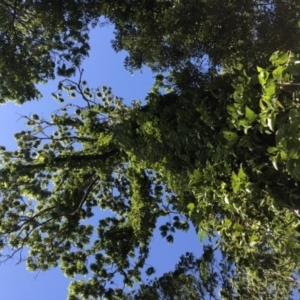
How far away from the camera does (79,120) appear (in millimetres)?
16031

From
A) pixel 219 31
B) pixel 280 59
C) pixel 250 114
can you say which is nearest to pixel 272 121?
pixel 250 114

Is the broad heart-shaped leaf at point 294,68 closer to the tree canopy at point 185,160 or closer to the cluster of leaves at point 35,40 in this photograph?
the tree canopy at point 185,160

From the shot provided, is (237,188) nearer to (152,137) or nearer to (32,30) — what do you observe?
(152,137)

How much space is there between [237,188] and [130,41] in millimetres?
8408

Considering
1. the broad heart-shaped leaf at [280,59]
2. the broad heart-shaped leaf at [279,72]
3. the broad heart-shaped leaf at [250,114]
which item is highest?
the broad heart-shaped leaf at [250,114]

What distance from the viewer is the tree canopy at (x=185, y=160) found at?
15.6 feet

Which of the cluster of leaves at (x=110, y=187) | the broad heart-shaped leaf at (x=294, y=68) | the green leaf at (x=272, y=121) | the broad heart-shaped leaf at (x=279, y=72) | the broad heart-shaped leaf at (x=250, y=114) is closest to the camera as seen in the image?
the broad heart-shaped leaf at (x=294, y=68)

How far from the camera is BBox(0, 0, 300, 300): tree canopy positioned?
4.76 metres

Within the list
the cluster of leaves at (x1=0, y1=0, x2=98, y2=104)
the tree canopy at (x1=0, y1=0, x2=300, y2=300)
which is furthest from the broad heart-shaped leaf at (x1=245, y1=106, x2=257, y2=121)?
the cluster of leaves at (x1=0, y1=0, x2=98, y2=104)

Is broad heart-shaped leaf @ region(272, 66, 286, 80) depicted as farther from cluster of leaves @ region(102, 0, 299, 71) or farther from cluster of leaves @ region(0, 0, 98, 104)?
cluster of leaves @ region(0, 0, 98, 104)

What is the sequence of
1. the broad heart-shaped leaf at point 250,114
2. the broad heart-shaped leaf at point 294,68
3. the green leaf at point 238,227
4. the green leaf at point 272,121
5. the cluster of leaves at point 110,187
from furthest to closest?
the cluster of leaves at point 110,187 < the green leaf at point 238,227 < the broad heart-shaped leaf at point 250,114 < the green leaf at point 272,121 < the broad heart-shaped leaf at point 294,68

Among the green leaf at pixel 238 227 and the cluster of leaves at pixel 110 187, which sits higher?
the cluster of leaves at pixel 110 187

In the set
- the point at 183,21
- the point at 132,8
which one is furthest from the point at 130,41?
the point at 183,21

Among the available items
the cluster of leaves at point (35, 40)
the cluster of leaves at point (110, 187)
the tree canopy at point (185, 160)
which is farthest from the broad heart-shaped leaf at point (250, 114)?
the cluster of leaves at point (35, 40)
